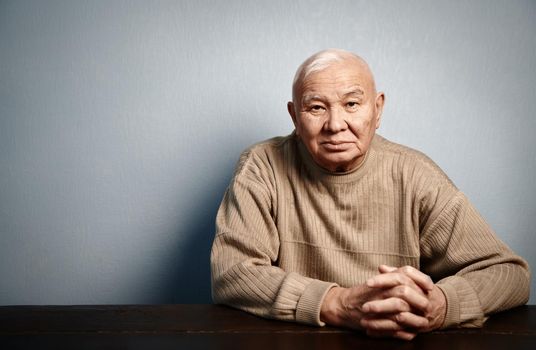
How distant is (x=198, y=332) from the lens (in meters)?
1.11

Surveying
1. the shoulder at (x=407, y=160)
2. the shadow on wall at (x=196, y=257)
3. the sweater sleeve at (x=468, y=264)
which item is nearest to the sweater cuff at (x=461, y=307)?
the sweater sleeve at (x=468, y=264)

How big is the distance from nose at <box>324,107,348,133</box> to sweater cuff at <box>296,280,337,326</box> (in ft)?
1.44

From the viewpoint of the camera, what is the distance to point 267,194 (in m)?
1.51

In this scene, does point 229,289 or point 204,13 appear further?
point 204,13

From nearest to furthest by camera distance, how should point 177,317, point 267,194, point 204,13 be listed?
point 177,317
point 267,194
point 204,13

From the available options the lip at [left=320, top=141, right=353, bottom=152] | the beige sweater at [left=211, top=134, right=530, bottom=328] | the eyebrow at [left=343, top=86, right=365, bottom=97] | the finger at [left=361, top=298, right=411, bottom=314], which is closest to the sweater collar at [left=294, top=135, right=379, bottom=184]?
the beige sweater at [left=211, top=134, right=530, bottom=328]

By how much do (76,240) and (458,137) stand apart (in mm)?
1591

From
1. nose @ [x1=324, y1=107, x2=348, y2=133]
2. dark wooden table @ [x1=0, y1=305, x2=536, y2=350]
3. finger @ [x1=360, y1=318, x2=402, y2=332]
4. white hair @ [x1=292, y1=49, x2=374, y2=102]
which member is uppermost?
white hair @ [x1=292, y1=49, x2=374, y2=102]

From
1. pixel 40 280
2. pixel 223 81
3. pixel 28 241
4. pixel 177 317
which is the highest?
pixel 223 81

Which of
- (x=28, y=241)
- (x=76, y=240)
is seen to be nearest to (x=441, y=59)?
(x=76, y=240)

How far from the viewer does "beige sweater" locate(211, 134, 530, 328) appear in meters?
1.37

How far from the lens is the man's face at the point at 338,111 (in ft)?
4.51

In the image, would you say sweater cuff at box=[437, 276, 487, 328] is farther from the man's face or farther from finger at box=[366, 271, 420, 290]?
the man's face

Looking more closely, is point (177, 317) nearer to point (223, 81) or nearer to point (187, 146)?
point (187, 146)
